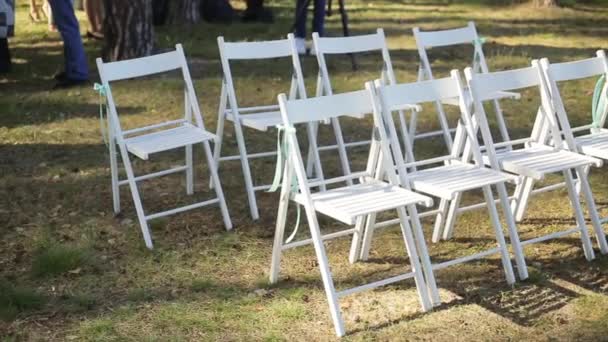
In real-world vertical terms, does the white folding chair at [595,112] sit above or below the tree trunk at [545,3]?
above

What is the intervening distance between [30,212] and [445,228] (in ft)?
8.92

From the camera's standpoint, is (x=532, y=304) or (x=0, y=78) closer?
(x=532, y=304)

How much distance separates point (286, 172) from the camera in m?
4.39

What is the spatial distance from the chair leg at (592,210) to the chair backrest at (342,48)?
142 centimetres

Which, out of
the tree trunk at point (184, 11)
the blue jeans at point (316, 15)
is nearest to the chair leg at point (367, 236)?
the blue jeans at point (316, 15)

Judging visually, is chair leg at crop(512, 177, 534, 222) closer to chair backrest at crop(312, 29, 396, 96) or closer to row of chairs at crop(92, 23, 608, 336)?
row of chairs at crop(92, 23, 608, 336)

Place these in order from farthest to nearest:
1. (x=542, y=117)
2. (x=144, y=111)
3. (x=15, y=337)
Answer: (x=144, y=111)
(x=542, y=117)
(x=15, y=337)

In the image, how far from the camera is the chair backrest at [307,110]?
4.15 metres

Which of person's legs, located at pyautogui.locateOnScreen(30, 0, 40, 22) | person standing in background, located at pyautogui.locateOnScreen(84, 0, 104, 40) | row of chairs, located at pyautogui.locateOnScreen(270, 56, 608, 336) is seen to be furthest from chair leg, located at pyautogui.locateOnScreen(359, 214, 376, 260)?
person's legs, located at pyautogui.locateOnScreen(30, 0, 40, 22)

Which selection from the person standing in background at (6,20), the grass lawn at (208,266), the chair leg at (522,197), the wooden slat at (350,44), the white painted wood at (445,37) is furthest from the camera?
the person standing in background at (6,20)

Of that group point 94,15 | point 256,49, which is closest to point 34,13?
point 94,15

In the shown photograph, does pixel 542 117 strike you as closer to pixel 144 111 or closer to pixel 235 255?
pixel 235 255

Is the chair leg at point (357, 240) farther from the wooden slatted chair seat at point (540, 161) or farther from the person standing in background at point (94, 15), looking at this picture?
the person standing in background at point (94, 15)

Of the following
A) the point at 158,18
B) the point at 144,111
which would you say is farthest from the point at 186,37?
the point at 144,111
